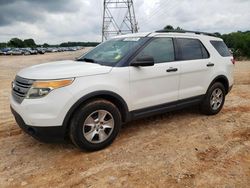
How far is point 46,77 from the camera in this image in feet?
12.0

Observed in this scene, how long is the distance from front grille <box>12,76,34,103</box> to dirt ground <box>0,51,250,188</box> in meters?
0.87

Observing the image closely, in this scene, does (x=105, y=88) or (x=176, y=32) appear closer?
(x=105, y=88)

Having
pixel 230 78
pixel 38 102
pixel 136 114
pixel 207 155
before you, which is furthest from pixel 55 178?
pixel 230 78

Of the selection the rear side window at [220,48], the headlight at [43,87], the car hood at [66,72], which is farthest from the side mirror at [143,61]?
the rear side window at [220,48]

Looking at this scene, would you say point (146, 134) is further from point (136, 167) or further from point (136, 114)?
point (136, 167)

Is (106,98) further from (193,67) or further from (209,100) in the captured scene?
(209,100)

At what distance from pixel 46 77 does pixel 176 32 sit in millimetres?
2703

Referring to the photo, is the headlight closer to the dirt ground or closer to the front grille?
the front grille

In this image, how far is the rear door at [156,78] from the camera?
4355 mm

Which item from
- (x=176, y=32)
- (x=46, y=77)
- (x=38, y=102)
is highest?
(x=176, y=32)

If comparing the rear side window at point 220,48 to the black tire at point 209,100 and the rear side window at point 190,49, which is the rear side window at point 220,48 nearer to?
the rear side window at point 190,49

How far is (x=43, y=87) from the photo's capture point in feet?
11.8

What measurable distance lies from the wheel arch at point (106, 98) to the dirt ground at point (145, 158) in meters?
0.51

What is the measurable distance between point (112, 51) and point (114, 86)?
2.91ft
